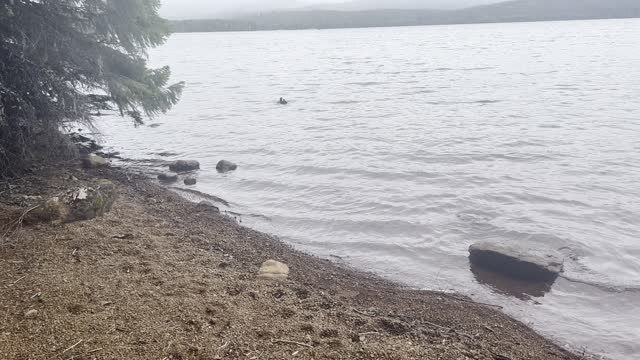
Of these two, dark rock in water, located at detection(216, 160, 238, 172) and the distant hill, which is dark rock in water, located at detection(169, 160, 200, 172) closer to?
dark rock in water, located at detection(216, 160, 238, 172)

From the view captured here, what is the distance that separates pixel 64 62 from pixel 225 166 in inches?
261

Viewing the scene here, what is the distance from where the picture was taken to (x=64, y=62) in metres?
12.0

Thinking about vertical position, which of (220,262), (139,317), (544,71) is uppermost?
(139,317)

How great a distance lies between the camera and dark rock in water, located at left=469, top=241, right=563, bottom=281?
9406mm

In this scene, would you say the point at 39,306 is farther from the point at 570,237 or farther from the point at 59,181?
the point at 570,237

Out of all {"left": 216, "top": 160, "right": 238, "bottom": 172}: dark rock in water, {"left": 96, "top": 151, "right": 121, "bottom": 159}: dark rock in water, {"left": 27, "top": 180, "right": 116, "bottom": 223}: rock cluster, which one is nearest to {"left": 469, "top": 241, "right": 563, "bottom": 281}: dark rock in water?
{"left": 27, "top": 180, "right": 116, "bottom": 223}: rock cluster

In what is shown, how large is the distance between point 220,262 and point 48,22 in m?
6.91

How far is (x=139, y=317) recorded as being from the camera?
594cm

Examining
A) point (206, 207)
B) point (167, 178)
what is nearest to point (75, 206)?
point (206, 207)

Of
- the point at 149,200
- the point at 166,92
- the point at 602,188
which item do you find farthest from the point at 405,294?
the point at 166,92

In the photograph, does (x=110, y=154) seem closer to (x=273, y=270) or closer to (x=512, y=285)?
(x=273, y=270)

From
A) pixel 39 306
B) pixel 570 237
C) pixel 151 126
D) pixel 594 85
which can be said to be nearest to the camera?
pixel 39 306

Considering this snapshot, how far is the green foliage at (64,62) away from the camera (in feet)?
34.2

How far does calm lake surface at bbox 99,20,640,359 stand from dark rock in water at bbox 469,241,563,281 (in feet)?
0.89
